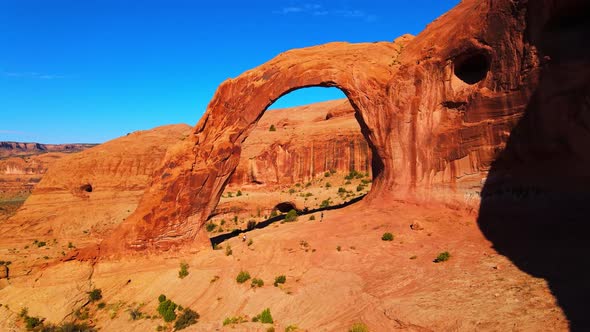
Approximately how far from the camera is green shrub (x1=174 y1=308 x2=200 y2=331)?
40.4ft

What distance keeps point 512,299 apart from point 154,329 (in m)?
10.6

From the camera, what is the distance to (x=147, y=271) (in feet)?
54.0

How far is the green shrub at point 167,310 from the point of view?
42.8 ft

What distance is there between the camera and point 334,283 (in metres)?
12.6

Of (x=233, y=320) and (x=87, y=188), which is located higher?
(x=87, y=188)

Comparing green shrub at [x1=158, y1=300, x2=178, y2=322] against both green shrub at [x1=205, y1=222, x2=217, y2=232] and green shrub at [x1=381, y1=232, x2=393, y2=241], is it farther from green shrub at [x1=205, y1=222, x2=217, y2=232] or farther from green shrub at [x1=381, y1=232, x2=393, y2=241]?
green shrub at [x1=205, y1=222, x2=217, y2=232]

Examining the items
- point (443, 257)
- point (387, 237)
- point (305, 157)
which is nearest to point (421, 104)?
point (387, 237)

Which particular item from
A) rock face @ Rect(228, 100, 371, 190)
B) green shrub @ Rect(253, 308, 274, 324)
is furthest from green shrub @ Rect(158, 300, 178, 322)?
rock face @ Rect(228, 100, 371, 190)

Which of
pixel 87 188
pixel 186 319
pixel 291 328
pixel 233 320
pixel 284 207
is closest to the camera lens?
pixel 291 328

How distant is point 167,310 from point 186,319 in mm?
1177

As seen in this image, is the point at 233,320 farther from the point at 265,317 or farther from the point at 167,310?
the point at 167,310

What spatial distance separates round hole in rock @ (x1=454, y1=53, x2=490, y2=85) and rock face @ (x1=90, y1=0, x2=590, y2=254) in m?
0.04

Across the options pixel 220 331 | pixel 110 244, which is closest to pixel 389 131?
pixel 220 331

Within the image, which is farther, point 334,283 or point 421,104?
point 421,104
